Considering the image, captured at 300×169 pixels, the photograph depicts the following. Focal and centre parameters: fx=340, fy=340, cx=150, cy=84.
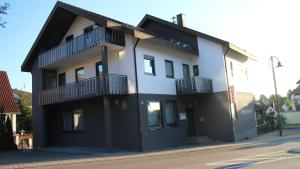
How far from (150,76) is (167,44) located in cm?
270

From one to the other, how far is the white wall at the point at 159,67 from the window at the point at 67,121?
6.94 meters

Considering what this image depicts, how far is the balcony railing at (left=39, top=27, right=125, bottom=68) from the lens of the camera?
62.4 ft

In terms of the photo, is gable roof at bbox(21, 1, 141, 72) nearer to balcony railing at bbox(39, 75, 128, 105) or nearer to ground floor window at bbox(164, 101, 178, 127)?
balcony railing at bbox(39, 75, 128, 105)

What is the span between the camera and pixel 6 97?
97.4ft

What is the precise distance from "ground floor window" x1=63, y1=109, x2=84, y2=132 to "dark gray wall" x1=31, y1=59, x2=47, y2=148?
150 cm

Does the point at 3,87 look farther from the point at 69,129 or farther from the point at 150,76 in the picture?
the point at 150,76

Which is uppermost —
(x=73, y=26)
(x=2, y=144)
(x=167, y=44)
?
(x=73, y=26)

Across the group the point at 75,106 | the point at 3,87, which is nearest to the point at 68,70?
the point at 75,106

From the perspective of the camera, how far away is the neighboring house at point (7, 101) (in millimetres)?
28484

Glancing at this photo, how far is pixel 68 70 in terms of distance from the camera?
958 inches

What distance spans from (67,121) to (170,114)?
759 cm

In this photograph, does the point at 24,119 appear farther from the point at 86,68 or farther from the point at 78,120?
the point at 86,68

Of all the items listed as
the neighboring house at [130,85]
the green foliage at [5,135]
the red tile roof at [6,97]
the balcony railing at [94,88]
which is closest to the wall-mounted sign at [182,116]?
the neighboring house at [130,85]

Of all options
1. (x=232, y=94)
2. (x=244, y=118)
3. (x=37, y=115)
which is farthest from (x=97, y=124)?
(x=244, y=118)
